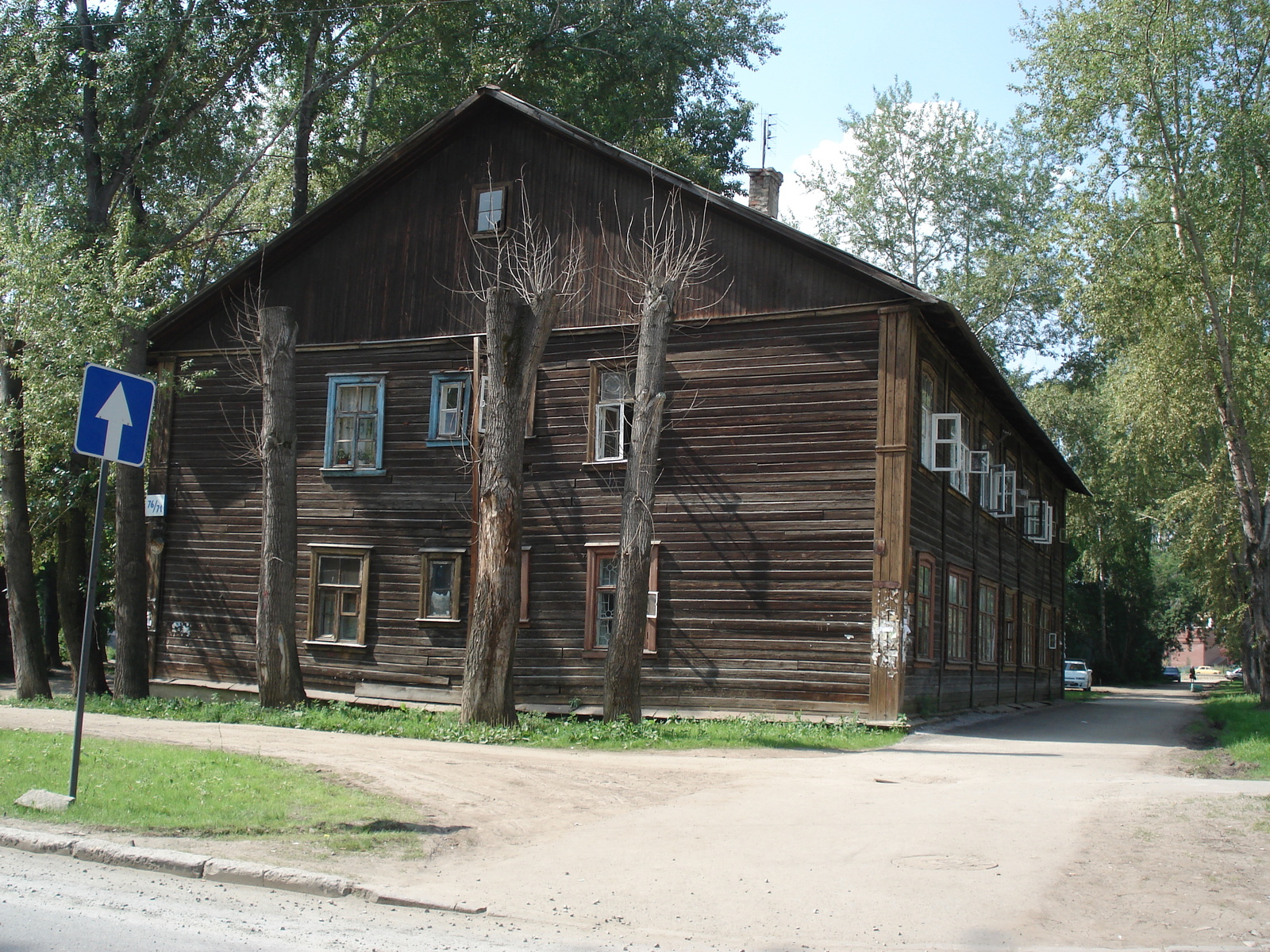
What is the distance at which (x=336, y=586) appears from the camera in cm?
2139

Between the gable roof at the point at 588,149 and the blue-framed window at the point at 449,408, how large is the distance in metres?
3.99

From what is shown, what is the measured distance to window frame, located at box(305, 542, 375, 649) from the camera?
21.1m

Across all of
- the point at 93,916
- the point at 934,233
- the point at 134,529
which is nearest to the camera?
the point at 93,916

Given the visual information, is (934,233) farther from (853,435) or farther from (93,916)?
(93,916)

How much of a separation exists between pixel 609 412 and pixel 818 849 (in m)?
13.0

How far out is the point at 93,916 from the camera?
5805 millimetres

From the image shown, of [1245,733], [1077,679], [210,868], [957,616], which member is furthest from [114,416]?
[1077,679]

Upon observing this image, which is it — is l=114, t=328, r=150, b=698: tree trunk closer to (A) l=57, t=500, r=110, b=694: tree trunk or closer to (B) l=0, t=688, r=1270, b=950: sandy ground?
(A) l=57, t=500, r=110, b=694: tree trunk

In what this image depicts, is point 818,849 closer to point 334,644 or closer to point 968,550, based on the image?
point 334,644

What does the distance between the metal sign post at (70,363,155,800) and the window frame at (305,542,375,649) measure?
40.2ft

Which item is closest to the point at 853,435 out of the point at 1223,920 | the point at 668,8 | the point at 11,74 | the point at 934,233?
the point at 1223,920

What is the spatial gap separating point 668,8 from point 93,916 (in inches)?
1215

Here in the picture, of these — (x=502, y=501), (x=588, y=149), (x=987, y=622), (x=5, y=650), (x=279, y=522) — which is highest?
(x=588, y=149)

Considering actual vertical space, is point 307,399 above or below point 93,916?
above
